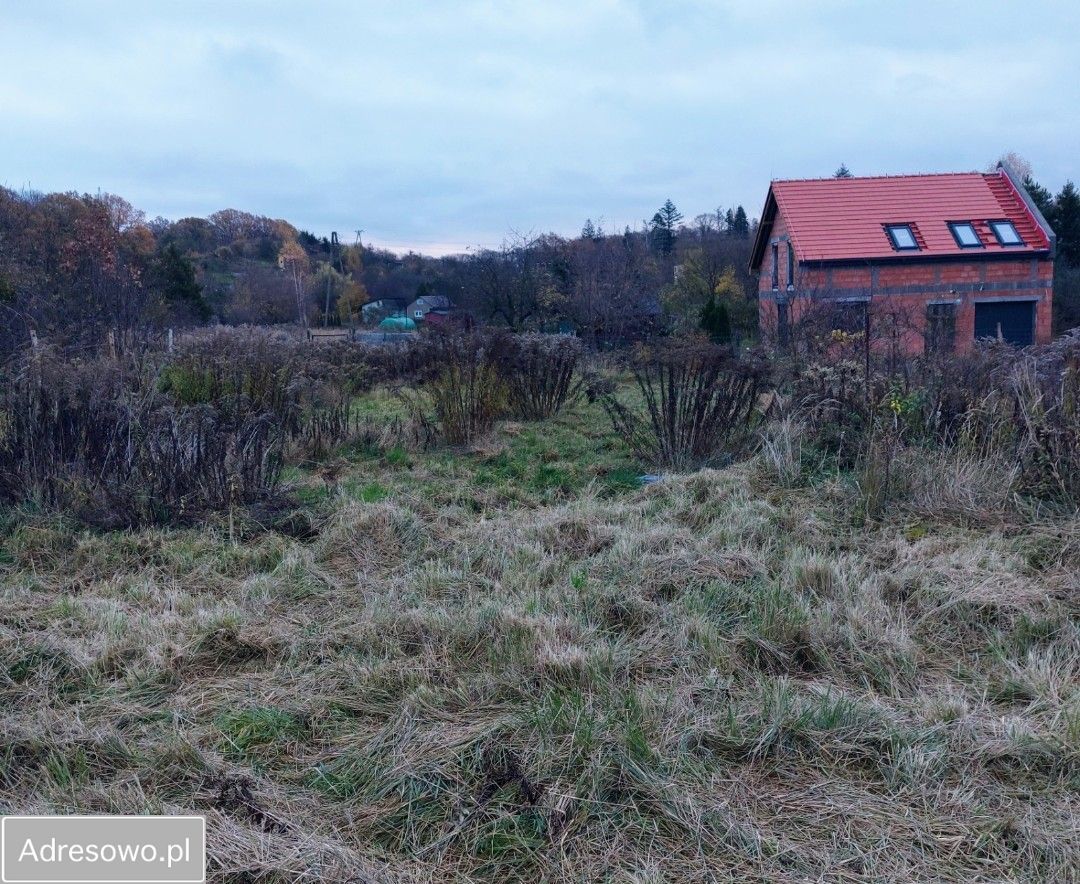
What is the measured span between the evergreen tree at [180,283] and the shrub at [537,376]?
A: 66.4 feet

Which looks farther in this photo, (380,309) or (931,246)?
(380,309)

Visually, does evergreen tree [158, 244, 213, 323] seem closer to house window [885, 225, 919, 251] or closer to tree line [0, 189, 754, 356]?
tree line [0, 189, 754, 356]

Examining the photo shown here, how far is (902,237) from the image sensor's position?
2294 centimetres

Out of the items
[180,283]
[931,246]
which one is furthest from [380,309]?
[931,246]

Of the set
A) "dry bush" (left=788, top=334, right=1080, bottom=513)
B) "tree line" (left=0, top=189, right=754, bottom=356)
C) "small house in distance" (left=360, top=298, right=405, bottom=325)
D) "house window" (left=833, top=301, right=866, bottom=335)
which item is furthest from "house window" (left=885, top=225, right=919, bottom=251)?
"small house in distance" (left=360, top=298, right=405, bottom=325)

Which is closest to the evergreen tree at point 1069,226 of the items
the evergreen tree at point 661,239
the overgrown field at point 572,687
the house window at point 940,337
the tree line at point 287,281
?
the tree line at point 287,281

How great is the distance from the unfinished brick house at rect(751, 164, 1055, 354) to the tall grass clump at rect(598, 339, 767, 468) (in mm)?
14742

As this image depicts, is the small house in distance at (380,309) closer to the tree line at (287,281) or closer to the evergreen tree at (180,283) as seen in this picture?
the tree line at (287,281)

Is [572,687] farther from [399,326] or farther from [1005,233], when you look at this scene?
[1005,233]

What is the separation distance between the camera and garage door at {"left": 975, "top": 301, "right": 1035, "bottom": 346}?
22.8m

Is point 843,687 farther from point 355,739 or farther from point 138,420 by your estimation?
point 138,420

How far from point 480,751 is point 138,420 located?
3.90 m

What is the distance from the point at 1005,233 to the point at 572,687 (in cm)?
2394

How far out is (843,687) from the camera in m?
3.27
